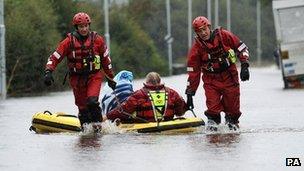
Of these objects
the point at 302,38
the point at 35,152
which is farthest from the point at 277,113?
the point at 302,38

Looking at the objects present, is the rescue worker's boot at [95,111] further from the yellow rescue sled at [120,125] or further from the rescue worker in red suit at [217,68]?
the rescue worker in red suit at [217,68]

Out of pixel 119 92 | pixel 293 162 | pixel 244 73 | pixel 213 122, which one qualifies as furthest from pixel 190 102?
pixel 293 162

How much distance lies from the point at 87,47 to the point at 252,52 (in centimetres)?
11779

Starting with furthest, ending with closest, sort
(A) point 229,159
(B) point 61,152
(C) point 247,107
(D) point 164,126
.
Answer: (C) point 247,107 → (D) point 164,126 → (B) point 61,152 → (A) point 229,159

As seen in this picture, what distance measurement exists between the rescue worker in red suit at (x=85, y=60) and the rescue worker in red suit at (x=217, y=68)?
1.35 metres

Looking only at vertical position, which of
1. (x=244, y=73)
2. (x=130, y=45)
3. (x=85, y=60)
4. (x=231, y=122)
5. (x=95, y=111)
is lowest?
(x=130, y=45)

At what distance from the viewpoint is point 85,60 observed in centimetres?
1614

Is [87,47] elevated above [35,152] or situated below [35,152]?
above

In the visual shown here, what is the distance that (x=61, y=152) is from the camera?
12.8m

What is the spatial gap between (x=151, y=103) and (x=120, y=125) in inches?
23.4

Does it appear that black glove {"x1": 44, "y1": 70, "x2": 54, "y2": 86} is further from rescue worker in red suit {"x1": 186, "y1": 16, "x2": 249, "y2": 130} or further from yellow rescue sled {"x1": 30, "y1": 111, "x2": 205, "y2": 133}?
rescue worker in red suit {"x1": 186, "y1": 16, "x2": 249, "y2": 130}

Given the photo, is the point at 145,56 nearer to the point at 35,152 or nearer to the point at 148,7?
the point at 148,7

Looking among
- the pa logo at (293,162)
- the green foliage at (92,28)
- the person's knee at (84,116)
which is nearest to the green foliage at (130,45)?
the green foliage at (92,28)

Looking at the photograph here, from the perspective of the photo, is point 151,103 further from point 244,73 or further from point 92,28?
point 92,28
